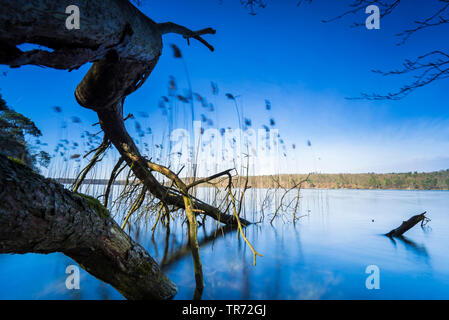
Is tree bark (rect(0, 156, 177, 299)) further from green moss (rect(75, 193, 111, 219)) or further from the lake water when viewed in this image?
the lake water

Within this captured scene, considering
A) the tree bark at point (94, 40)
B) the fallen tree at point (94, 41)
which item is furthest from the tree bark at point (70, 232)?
the tree bark at point (94, 40)

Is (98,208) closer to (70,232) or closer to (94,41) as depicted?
(70,232)

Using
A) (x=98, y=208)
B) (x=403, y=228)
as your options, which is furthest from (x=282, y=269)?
(x=403, y=228)

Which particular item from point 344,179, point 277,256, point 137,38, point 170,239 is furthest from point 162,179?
point 344,179

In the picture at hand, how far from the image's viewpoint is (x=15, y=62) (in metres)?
0.80

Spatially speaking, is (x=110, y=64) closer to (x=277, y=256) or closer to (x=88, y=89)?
(x=88, y=89)

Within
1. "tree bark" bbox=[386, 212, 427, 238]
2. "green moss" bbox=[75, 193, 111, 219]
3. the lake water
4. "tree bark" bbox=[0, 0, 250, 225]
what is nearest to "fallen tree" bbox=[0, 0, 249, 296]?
"tree bark" bbox=[0, 0, 250, 225]

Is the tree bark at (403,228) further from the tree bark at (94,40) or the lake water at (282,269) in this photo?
the tree bark at (94,40)

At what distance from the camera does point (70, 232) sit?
43.6 inches

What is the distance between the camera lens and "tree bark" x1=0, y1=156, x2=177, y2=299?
90 centimetres

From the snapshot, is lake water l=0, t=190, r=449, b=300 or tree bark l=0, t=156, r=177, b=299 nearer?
tree bark l=0, t=156, r=177, b=299

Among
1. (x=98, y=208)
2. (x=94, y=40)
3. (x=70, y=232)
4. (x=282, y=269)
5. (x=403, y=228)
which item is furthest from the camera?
(x=403, y=228)

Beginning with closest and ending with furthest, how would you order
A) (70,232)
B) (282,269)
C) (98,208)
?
(70,232), (98,208), (282,269)
